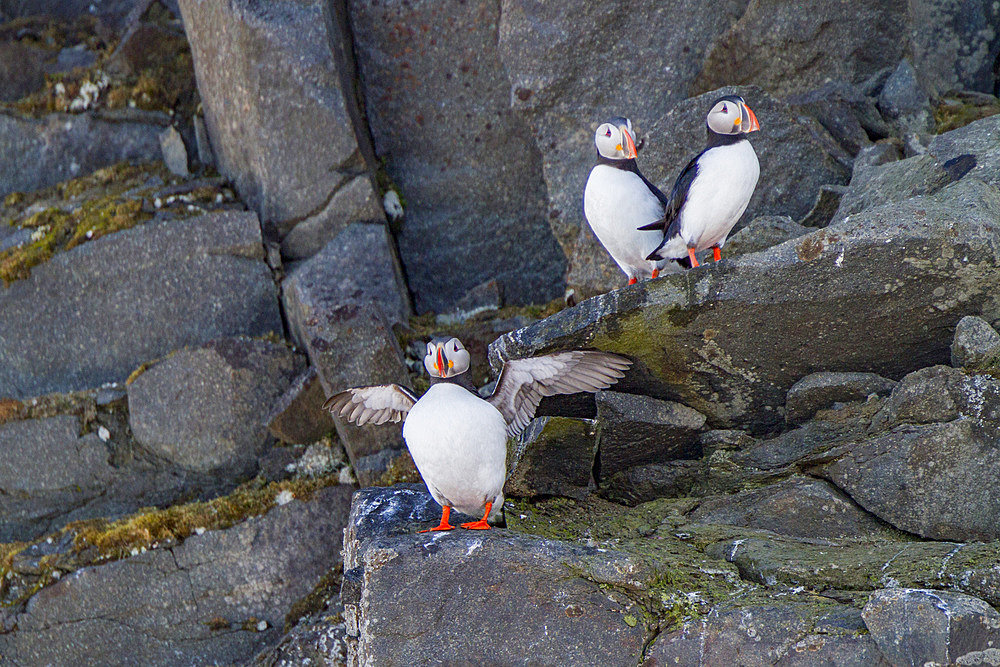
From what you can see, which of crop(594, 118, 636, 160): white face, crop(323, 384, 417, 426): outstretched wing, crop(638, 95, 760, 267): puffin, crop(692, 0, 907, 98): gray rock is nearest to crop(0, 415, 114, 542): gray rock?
crop(323, 384, 417, 426): outstretched wing

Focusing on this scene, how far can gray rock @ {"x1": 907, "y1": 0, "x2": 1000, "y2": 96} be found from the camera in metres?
9.09

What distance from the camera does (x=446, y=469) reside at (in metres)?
5.12

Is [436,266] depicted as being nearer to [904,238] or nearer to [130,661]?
[130,661]

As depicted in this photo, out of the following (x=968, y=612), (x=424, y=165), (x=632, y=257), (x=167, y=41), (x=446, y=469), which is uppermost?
(x=167, y=41)

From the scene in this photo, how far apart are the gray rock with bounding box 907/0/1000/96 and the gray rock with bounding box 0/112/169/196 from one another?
8.11 metres

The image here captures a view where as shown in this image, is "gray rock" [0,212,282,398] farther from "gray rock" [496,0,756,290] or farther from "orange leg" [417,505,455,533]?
"orange leg" [417,505,455,533]

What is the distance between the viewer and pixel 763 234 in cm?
657

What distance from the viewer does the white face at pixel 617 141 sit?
21.1 feet

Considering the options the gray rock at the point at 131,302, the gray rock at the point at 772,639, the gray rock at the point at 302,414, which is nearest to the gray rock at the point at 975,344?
the gray rock at the point at 772,639

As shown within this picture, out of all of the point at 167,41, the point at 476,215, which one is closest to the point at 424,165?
the point at 476,215

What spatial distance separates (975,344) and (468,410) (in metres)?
2.75

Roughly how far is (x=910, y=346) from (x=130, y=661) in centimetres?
650

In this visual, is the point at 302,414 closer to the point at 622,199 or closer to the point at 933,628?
the point at 622,199

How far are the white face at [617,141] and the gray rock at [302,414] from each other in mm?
3637
